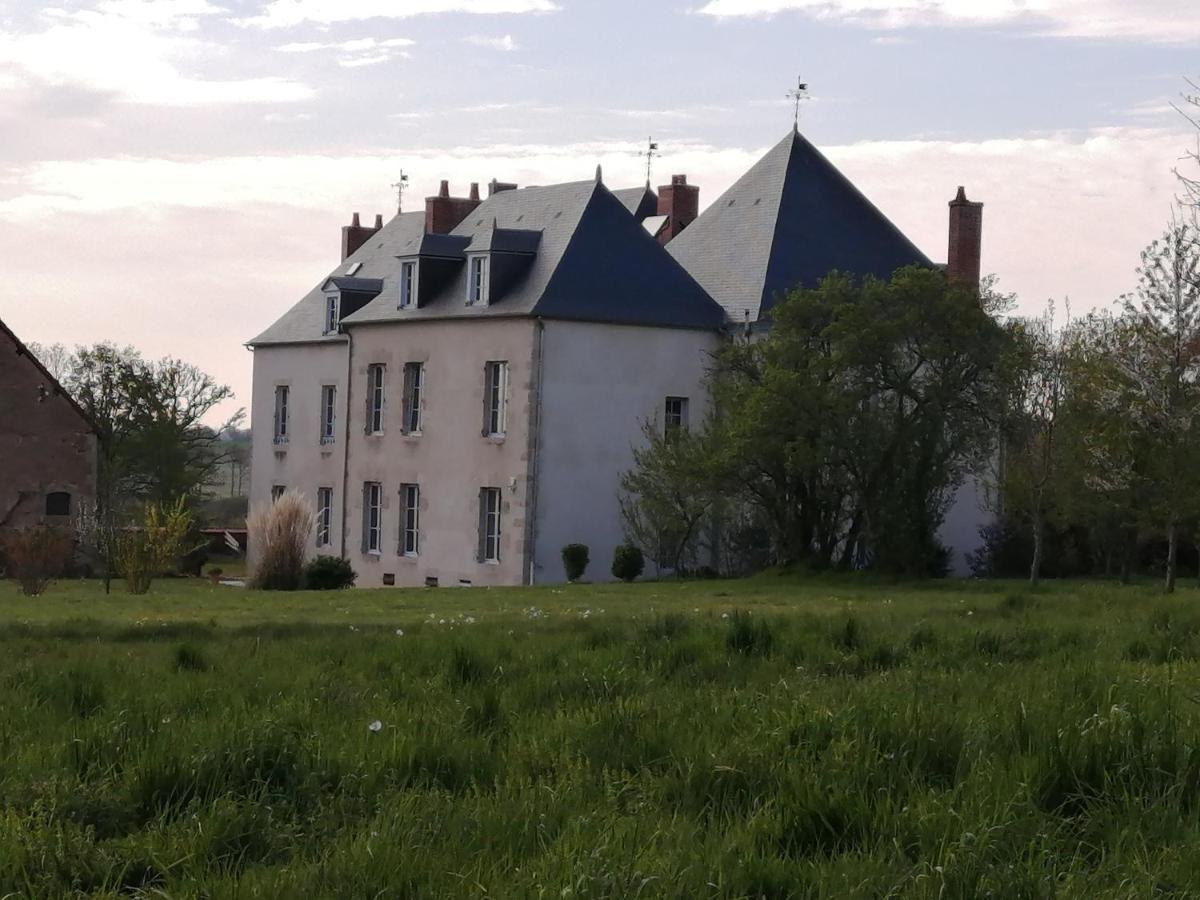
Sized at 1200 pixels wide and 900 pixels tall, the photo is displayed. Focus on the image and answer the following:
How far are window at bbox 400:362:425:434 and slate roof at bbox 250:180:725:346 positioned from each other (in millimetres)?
1287

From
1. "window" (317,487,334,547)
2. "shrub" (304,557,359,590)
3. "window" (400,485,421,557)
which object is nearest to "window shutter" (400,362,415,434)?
"window" (400,485,421,557)

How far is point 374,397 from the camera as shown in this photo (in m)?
44.2

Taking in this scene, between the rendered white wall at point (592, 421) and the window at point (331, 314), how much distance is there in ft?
39.3

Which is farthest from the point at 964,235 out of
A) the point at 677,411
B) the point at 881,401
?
the point at 881,401

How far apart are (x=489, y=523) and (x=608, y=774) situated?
33.5 metres

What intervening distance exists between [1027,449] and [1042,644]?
22.7m

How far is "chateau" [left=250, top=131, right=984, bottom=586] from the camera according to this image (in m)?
38.0

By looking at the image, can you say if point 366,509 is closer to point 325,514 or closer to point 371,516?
point 371,516

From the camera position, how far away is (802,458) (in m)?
30.9

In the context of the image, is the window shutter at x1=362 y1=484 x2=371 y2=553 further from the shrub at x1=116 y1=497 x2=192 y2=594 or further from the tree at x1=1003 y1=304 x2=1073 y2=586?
the tree at x1=1003 y1=304 x2=1073 y2=586

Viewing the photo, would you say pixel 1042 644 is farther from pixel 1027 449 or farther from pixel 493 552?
pixel 493 552

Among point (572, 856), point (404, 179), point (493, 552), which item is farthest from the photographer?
point (404, 179)

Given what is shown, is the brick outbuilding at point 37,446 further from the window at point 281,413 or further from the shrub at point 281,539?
the shrub at point 281,539

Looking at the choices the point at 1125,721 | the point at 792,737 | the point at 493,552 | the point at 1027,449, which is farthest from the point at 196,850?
the point at 493,552
